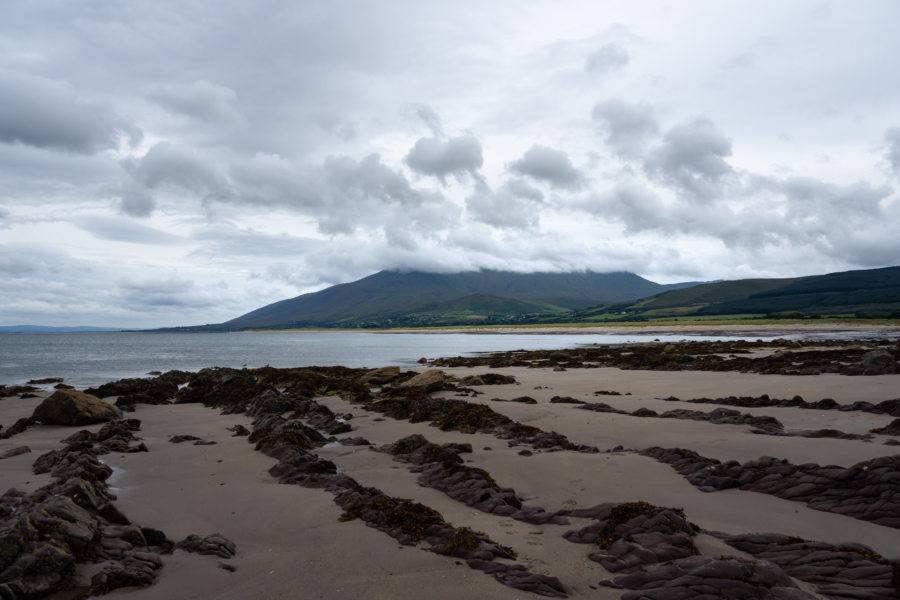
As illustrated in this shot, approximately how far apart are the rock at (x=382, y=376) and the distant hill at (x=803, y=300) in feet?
441

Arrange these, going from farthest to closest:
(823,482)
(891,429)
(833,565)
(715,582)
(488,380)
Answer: (488,380) < (891,429) < (823,482) < (833,565) < (715,582)

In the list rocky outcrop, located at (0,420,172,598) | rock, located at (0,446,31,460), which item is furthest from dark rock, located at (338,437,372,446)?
rock, located at (0,446,31,460)

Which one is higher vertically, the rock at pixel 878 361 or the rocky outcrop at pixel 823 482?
the rocky outcrop at pixel 823 482

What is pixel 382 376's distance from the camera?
2600cm

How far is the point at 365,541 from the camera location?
20.5ft

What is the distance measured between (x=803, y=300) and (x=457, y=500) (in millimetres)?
190230

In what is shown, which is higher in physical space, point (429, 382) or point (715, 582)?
point (715, 582)

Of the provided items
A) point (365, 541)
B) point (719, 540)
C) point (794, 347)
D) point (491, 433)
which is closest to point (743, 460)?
point (719, 540)

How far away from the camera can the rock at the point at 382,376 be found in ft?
84.0

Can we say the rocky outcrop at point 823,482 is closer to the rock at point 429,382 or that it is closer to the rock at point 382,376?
the rock at point 429,382

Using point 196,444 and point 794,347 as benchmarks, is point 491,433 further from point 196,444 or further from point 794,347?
point 794,347

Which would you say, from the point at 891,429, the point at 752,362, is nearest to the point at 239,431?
the point at 891,429

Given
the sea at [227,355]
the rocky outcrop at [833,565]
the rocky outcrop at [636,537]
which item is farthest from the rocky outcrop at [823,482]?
the sea at [227,355]

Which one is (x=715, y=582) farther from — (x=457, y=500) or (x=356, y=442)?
(x=356, y=442)
